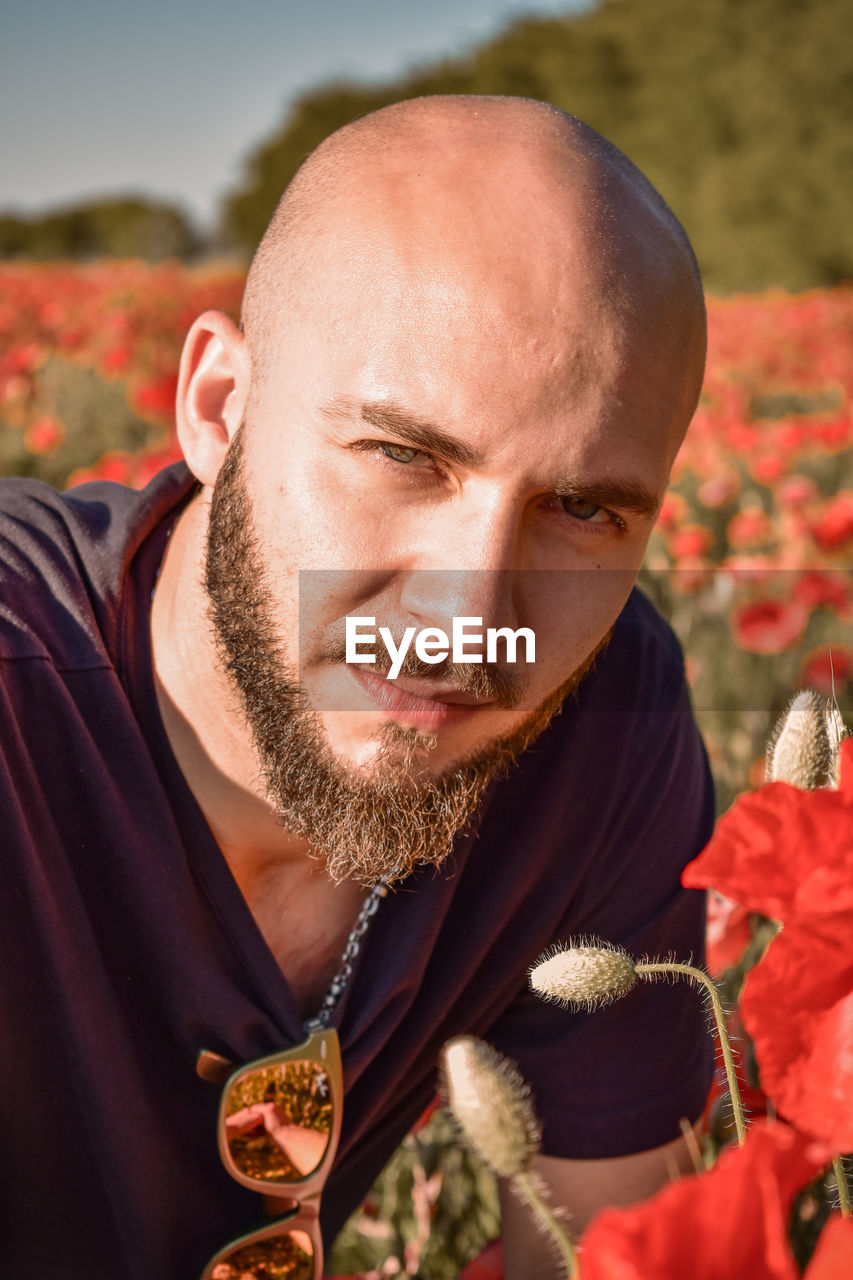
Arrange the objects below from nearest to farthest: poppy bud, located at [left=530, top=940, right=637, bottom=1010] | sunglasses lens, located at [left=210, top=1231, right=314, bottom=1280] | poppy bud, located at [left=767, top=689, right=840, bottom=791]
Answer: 1. poppy bud, located at [left=530, top=940, right=637, bottom=1010]
2. poppy bud, located at [left=767, top=689, right=840, bottom=791]
3. sunglasses lens, located at [left=210, top=1231, right=314, bottom=1280]

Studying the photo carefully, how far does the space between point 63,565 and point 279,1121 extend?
743mm

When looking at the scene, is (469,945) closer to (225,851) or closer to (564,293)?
(225,851)

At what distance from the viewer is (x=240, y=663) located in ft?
5.13

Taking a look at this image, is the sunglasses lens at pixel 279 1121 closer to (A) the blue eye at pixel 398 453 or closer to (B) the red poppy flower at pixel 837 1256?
(A) the blue eye at pixel 398 453

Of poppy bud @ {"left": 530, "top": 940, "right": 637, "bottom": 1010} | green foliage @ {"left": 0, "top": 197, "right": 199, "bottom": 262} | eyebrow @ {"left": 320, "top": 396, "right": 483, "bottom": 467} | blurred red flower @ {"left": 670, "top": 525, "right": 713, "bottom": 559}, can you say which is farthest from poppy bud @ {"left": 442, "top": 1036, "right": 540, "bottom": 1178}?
green foliage @ {"left": 0, "top": 197, "right": 199, "bottom": 262}

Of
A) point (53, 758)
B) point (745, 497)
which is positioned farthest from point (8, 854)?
point (745, 497)

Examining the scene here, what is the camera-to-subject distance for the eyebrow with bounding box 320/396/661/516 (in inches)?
53.6

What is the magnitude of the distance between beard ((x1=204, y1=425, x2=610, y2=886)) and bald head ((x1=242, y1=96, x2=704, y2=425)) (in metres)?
0.27

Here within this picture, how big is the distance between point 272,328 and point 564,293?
16.9 inches

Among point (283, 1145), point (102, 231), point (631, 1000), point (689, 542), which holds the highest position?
point (102, 231)

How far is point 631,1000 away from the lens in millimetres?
1803

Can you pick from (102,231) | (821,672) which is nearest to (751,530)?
(821,672)

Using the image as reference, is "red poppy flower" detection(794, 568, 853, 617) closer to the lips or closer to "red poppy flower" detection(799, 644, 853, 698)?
"red poppy flower" detection(799, 644, 853, 698)

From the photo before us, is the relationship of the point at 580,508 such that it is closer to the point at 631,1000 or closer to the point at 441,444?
the point at 441,444
